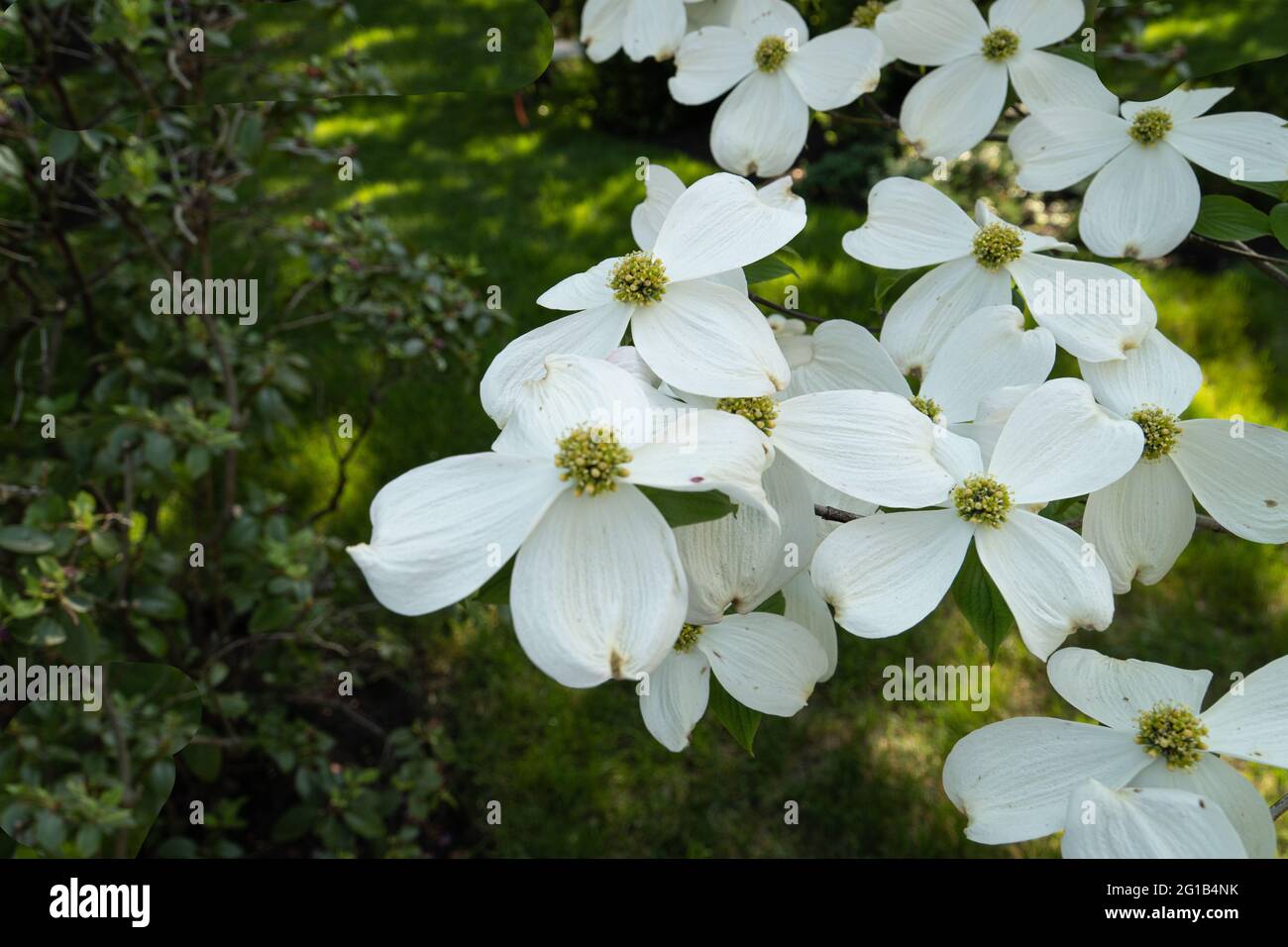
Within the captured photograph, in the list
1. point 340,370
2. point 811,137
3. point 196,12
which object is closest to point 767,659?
point 196,12

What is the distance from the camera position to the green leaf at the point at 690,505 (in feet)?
1.25

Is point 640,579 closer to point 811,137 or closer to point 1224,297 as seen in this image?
point 1224,297

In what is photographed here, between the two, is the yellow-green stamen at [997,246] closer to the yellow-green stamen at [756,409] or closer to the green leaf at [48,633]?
the yellow-green stamen at [756,409]

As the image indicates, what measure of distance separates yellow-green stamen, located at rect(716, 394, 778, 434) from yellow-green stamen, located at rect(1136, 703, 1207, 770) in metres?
0.21

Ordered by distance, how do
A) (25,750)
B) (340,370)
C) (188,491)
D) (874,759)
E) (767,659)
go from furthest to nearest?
1. (340,370)
2. (188,491)
3. (874,759)
4. (25,750)
5. (767,659)

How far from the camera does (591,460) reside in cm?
37

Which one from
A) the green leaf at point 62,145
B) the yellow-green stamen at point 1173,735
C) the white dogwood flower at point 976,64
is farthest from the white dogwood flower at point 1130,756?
the green leaf at point 62,145

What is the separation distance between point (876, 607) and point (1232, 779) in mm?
167

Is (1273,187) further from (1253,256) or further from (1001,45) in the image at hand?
(1001,45)

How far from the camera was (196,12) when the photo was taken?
4.57 ft

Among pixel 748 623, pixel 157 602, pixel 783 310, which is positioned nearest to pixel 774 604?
pixel 748 623

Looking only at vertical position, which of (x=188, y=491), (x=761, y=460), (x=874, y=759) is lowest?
(x=874, y=759)

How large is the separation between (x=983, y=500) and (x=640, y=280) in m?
0.19

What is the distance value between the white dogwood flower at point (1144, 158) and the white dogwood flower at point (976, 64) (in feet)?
0.17
